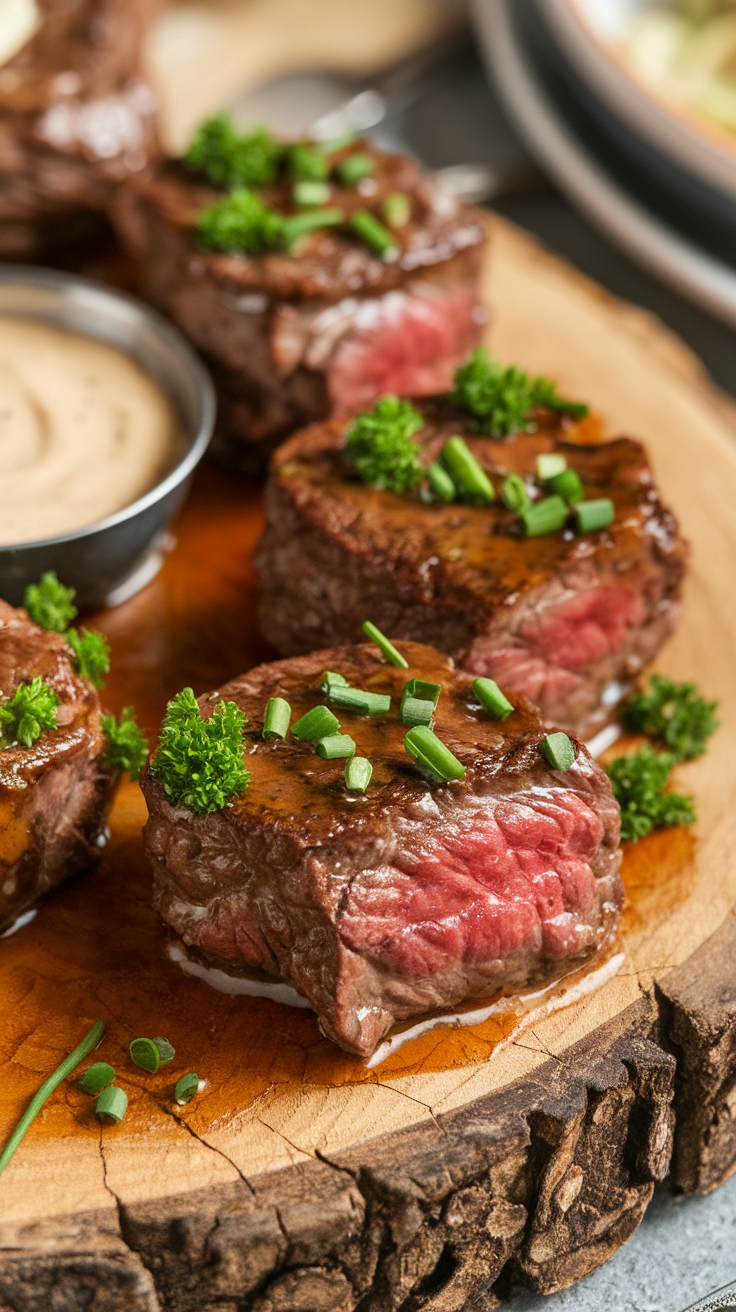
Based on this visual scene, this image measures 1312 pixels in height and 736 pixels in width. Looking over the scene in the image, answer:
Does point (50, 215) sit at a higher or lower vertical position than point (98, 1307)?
higher

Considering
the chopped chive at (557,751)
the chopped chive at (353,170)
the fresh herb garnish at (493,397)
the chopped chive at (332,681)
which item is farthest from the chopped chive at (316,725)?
the chopped chive at (353,170)

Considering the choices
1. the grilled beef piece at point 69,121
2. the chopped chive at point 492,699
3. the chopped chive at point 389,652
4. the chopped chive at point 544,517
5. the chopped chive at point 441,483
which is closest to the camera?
the chopped chive at point 492,699

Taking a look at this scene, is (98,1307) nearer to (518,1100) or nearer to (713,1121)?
(518,1100)

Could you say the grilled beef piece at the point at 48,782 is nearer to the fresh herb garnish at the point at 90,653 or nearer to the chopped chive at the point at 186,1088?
A: the fresh herb garnish at the point at 90,653

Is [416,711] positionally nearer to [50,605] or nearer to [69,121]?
[50,605]

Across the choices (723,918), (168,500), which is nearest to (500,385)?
(168,500)

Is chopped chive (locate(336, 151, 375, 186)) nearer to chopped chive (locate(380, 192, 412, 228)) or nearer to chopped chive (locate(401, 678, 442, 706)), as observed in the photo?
chopped chive (locate(380, 192, 412, 228))

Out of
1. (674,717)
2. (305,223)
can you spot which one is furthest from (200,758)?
(305,223)
